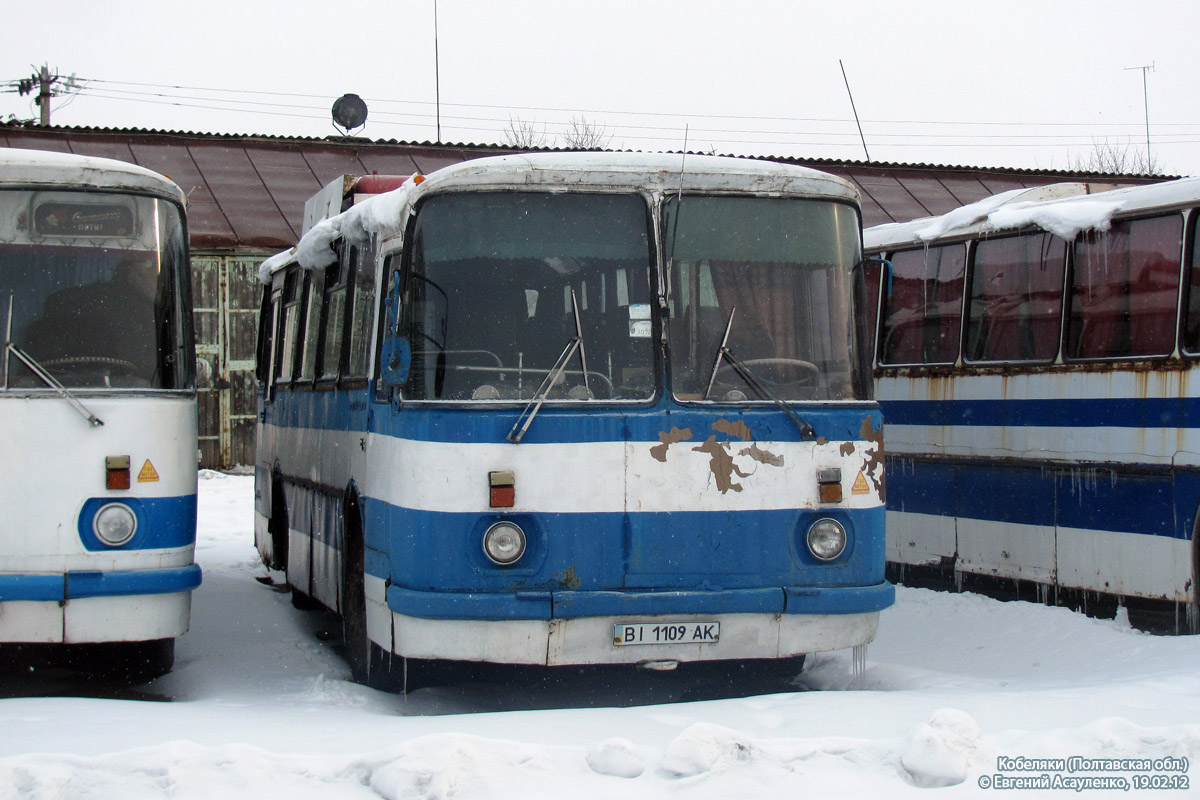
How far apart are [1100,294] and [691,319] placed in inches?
147

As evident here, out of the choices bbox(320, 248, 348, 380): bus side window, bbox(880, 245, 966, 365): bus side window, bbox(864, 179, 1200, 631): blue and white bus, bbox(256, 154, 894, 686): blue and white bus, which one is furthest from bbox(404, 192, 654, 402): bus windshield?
bbox(880, 245, 966, 365): bus side window

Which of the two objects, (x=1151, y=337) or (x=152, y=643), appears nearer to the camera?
(x=152, y=643)

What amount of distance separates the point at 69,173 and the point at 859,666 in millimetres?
4811

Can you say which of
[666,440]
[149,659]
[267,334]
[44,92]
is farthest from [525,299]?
[44,92]

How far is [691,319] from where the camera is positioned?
683 centimetres

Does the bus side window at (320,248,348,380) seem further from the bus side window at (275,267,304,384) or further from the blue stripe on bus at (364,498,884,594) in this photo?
the blue stripe on bus at (364,498,884,594)

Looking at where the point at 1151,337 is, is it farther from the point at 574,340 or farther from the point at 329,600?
the point at 329,600

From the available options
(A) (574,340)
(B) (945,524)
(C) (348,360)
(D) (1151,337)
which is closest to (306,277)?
(C) (348,360)

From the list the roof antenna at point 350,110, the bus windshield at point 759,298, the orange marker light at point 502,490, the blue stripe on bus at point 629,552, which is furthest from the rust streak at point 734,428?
the roof antenna at point 350,110

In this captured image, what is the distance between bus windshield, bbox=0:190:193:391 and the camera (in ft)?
23.3

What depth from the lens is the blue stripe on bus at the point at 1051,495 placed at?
8609 mm

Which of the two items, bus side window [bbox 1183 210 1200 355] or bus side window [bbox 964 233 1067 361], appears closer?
bus side window [bbox 1183 210 1200 355]

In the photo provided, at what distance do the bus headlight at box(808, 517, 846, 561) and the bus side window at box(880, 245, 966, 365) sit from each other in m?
4.07

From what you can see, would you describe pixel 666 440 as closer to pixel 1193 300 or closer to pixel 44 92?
pixel 1193 300
